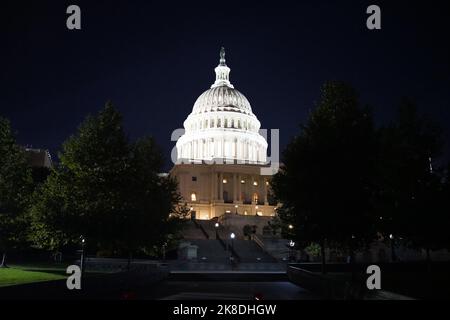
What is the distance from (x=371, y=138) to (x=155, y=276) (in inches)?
659

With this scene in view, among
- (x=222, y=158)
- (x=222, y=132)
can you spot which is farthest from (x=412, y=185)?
(x=222, y=132)

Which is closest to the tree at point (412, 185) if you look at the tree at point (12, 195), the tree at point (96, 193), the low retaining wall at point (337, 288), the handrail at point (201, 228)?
the low retaining wall at point (337, 288)

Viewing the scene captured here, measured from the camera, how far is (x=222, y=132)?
13188 cm

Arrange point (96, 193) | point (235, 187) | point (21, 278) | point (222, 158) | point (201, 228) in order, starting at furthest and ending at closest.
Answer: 1. point (222, 158)
2. point (235, 187)
3. point (201, 228)
4. point (96, 193)
5. point (21, 278)

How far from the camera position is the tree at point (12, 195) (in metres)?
35.2

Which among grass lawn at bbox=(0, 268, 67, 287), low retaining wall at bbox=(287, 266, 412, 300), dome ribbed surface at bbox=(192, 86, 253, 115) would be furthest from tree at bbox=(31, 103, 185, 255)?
dome ribbed surface at bbox=(192, 86, 253, 115)

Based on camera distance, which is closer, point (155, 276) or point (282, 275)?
point (155, 276)

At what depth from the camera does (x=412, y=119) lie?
28.6 m

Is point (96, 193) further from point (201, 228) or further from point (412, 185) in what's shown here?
point (201, 228)

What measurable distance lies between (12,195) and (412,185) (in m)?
27.5

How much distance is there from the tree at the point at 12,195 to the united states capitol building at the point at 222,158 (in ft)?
206
